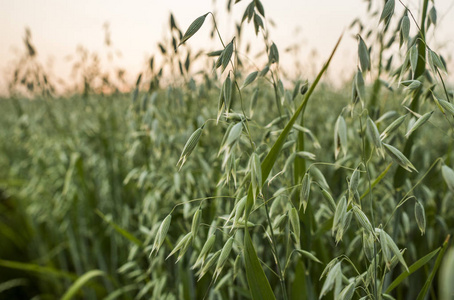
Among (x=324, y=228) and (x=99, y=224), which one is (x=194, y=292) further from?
(x=99, y=224)

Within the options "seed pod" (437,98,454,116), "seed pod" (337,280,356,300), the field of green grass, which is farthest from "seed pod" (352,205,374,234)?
"seed pod" (437,98,454,116)

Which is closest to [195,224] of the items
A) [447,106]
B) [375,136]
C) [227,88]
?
[227,88]

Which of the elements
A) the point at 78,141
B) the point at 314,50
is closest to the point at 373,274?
the point at 78,141

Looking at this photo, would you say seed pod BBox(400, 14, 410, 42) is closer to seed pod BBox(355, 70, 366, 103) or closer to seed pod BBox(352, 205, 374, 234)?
seed pod BBox(355, 70, 366, 103)

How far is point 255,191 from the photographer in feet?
2.17

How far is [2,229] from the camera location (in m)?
2.66

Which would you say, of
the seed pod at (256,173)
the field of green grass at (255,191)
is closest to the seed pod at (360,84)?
the field of green grass at (255,191)

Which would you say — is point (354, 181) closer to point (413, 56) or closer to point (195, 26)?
point (413, 56)

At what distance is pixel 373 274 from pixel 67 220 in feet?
6.17

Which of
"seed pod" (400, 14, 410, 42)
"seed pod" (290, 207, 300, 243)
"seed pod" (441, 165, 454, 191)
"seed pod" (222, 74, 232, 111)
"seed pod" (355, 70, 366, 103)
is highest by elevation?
"seed pod" (400, 14, 410, 42)

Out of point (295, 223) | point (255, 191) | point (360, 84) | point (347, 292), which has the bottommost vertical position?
point (347, 292)

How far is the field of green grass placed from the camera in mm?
741

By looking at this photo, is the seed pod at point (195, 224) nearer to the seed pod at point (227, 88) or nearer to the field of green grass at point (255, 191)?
the field of green grass at point (255, 191)

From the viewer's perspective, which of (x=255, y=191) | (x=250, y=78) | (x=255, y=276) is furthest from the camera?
(x=250, y=78)
